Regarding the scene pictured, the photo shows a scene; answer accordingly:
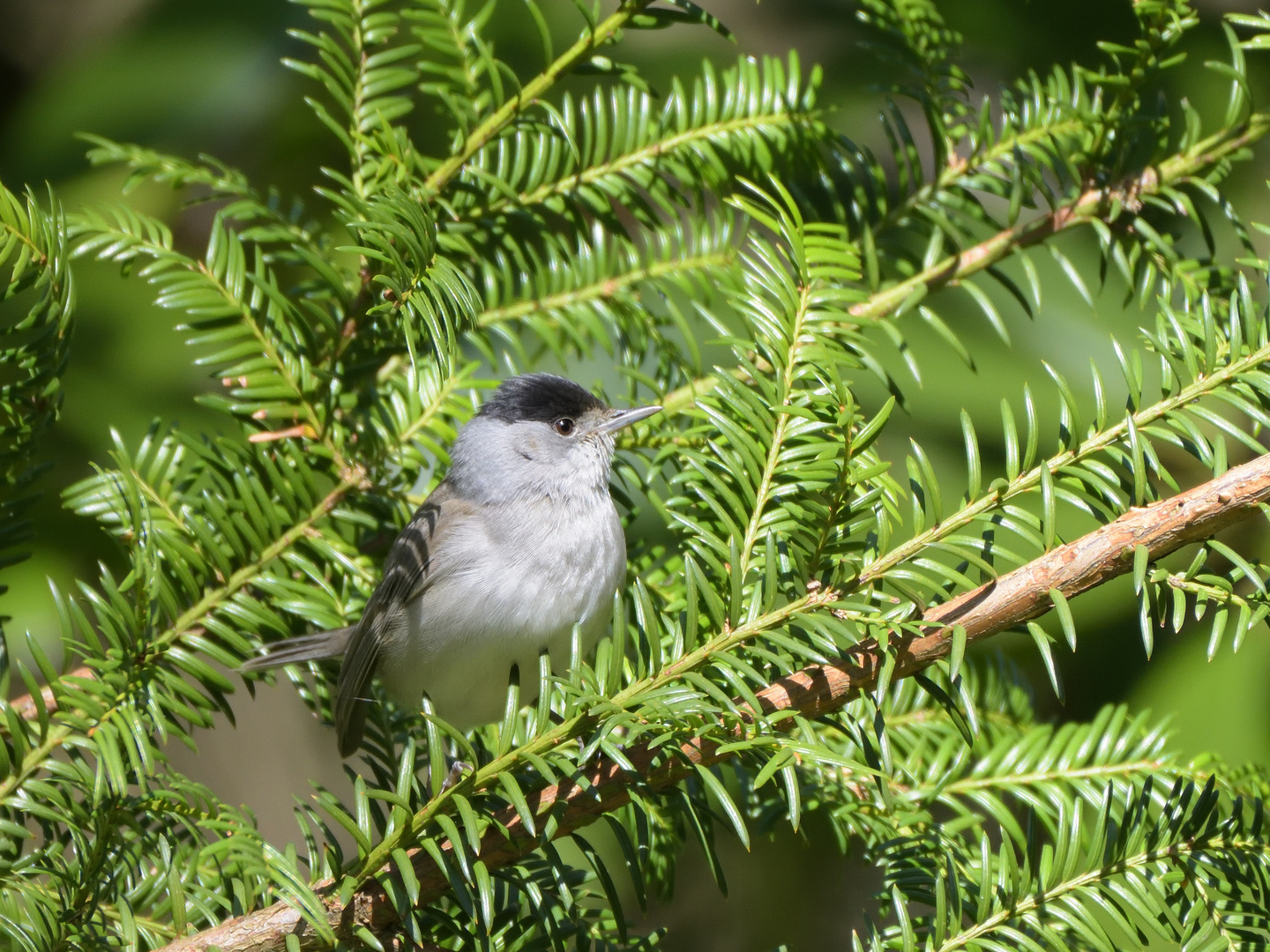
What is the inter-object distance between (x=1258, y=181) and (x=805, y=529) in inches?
68.9

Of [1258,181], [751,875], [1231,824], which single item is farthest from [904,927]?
[1258,181]

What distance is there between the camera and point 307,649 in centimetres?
144

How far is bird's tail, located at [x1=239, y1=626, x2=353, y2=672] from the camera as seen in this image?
1328 mm

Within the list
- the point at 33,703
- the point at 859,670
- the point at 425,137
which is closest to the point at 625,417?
the point at 859,670

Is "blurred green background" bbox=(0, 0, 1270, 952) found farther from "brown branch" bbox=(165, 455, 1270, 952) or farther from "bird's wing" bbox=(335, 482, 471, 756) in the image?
"brown branch" bbox=(165, 455, 1270, 952)

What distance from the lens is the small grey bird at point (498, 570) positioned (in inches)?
63.3

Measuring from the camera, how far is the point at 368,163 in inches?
45.9

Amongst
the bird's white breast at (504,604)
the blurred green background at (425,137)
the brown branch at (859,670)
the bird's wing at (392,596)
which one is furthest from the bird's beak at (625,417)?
the blurred green background at (425,137)

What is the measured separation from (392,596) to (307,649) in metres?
0.16

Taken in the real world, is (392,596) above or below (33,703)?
below

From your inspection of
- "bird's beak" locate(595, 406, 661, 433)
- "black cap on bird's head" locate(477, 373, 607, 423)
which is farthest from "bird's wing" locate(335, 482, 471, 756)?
"bird's beak" locate(595, 406, 661, 433)

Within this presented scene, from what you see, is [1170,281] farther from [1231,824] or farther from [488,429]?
[488,429]

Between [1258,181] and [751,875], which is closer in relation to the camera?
[1258,181]

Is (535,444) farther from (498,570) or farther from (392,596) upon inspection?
(392,596)
